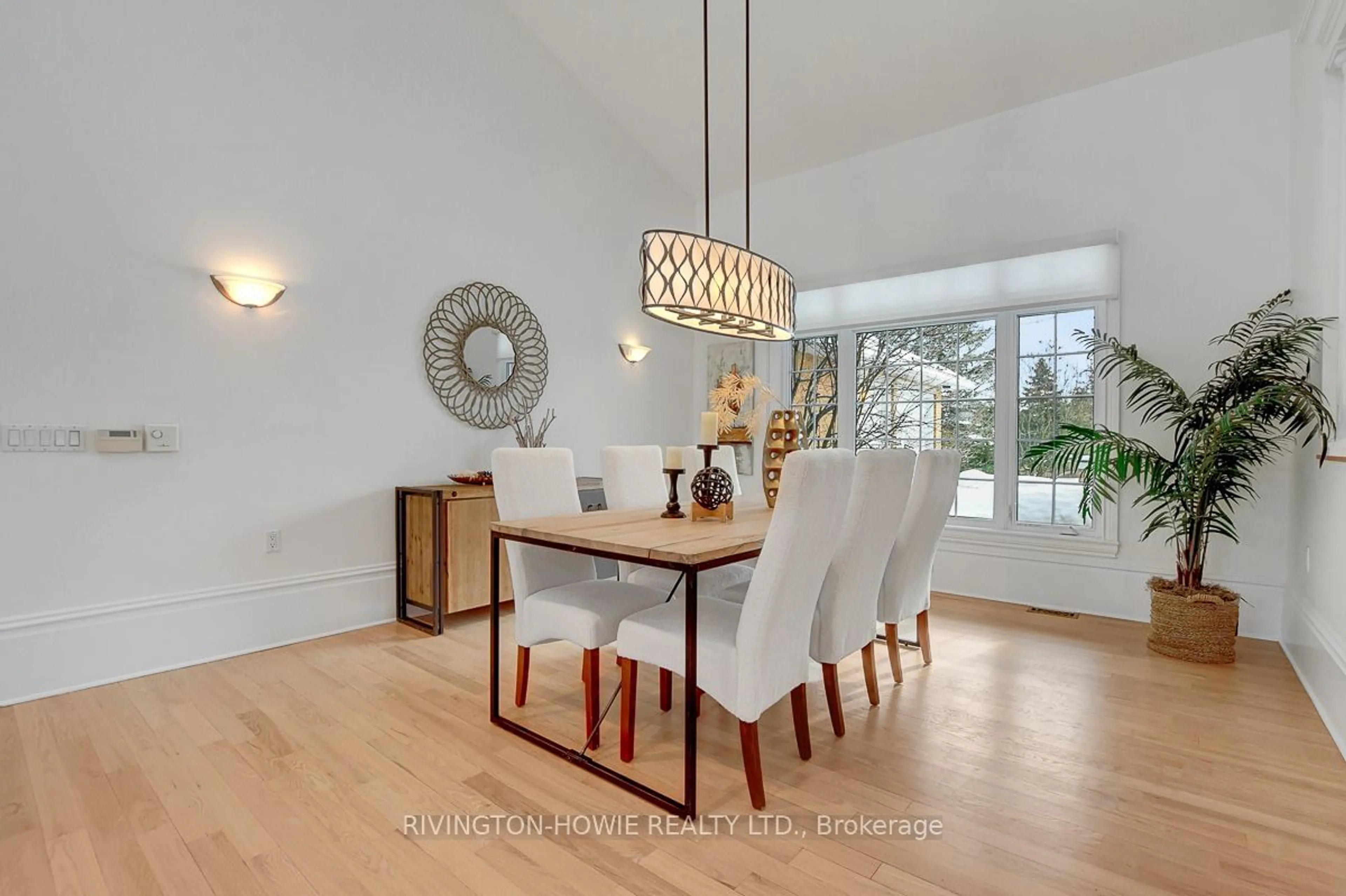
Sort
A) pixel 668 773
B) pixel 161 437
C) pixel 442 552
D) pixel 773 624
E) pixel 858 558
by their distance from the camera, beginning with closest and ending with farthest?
pixel 773 624, pixel 668 773, pixel 858 558, pixel 161 437, pixel 442 552

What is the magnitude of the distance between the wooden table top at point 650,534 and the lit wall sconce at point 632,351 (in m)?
2.64

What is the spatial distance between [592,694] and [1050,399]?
341cm

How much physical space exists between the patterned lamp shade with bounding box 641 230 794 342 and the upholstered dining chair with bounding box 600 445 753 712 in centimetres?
57

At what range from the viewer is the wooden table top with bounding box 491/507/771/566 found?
6.04 ft

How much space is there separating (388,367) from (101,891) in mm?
2698

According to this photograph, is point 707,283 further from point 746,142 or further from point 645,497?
point 746,142

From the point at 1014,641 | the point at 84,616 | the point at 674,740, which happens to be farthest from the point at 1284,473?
the point at 84,616

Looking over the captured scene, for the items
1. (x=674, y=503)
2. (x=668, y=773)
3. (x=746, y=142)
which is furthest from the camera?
(x=746, y=142)

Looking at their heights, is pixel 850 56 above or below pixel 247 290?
above

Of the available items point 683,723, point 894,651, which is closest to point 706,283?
point 683,723

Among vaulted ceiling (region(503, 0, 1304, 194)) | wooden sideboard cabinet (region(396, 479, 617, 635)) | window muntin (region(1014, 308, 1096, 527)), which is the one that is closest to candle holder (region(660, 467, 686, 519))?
wooden sideboard cabinet (region(396, 479, 617, 635))

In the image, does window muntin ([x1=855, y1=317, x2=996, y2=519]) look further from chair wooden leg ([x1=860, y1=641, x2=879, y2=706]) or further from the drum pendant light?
the drum pendant light

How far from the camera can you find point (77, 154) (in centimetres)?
272

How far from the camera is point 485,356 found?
4.20 m
